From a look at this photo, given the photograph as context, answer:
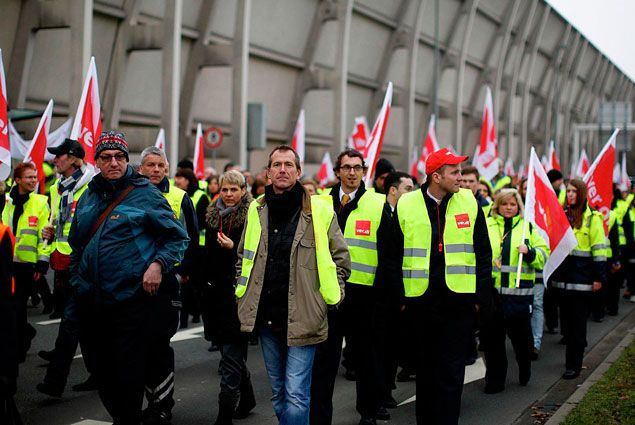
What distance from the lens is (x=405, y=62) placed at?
37.8 metres

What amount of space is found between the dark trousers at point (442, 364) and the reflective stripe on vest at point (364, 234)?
31.2 inches

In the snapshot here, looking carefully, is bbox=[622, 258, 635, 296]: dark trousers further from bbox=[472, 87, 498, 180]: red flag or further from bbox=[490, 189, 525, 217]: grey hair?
bbox=[490, 189, 525, 217]: grey hair

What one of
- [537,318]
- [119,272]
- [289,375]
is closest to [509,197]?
[537,318]

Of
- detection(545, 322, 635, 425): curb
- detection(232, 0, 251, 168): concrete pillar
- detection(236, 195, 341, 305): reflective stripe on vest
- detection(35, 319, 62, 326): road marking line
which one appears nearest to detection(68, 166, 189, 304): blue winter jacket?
detection(236, 195, 341, 305): reflective stripe on vest

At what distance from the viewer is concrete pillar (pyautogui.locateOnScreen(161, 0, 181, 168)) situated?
2194cm

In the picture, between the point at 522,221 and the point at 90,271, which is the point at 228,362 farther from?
the point at 522,221

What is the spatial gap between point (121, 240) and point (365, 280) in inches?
79.2

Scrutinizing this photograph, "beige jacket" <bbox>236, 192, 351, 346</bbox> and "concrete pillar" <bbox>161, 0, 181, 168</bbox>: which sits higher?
"concrete pillar" <bbox>161, 0, 181, 168</bbox>

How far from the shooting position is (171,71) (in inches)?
871

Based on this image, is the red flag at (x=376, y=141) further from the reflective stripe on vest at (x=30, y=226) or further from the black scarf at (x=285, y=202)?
the black scarf at (x=285, y=202)

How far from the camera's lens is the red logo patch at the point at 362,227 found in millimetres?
6953

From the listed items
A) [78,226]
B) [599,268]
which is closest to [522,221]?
[599,268]

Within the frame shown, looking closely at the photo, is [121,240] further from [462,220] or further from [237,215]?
[462,220]

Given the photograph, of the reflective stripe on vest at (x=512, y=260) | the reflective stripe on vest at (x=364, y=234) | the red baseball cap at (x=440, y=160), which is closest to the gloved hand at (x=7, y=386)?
the reflective stripe on vest at (x=364, y=234)
